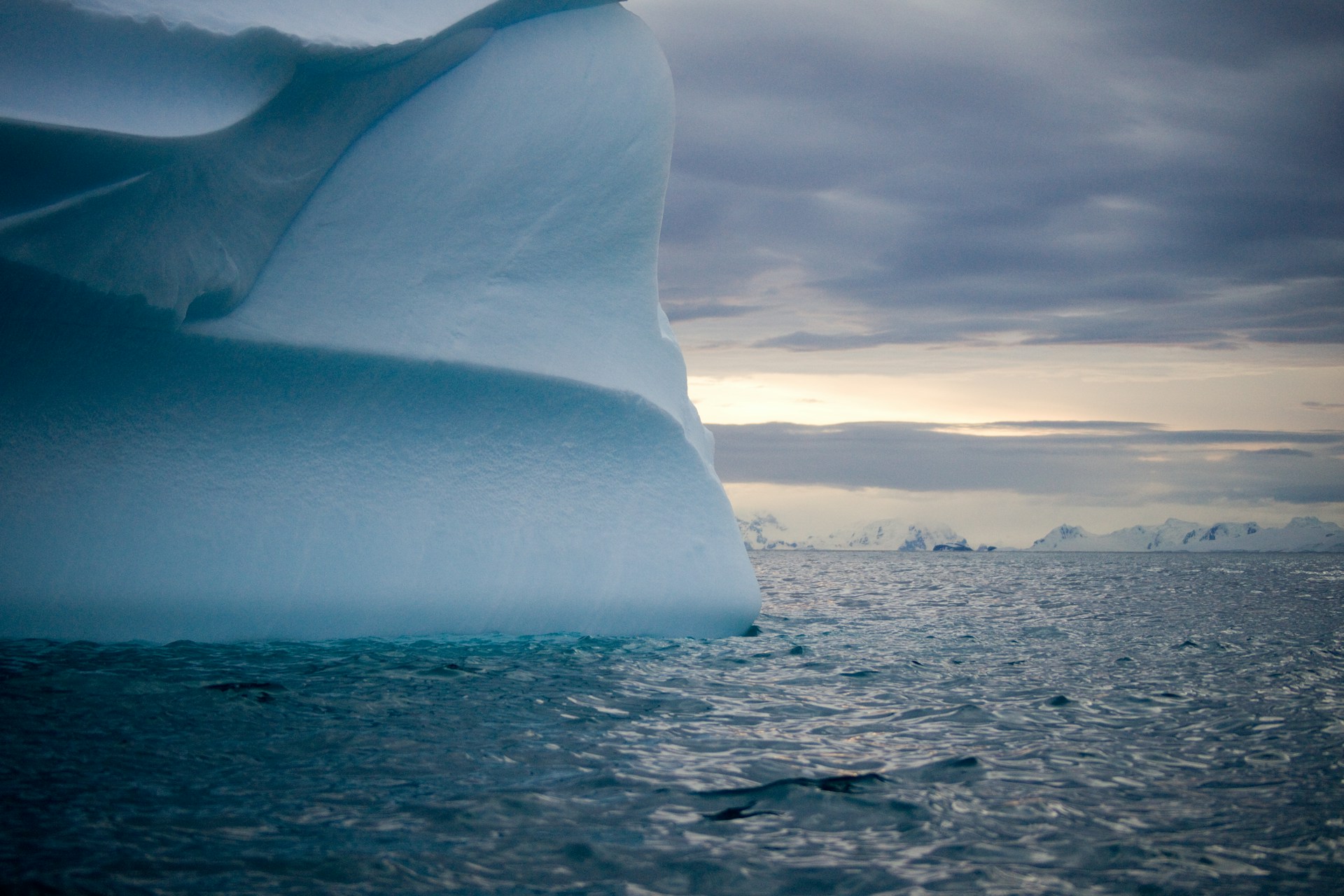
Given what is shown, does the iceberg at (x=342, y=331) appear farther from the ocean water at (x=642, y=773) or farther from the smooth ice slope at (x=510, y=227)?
the ocean water at (x=642, y=773)

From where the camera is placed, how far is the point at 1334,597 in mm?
25406

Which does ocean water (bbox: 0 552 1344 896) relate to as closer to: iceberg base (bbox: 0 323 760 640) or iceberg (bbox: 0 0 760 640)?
iceberg base (bbox: 0 323 760 640)

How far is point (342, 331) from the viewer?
9.25m

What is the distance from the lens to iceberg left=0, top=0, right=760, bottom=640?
7.91 meters

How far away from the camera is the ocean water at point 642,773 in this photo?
3.93 meters

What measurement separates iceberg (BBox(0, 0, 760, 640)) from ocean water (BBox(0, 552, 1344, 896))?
73 cm

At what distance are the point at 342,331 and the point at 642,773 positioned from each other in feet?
18.9

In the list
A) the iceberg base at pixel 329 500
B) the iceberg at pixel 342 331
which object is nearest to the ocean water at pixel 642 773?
the iceberg base at pixel 329 500

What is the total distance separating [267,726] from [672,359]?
6844 millimetres

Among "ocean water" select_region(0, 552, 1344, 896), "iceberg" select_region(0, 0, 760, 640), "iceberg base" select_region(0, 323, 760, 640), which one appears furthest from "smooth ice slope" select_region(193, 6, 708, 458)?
"ocean water" select_region(0, 552, 1344, 896)

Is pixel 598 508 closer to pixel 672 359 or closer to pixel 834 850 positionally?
pixel 672 359

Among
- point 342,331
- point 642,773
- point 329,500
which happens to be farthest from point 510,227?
point 642,773

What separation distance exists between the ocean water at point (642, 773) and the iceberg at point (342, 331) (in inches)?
28.8

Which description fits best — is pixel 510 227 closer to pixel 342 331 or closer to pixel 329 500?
pixel 342 331
